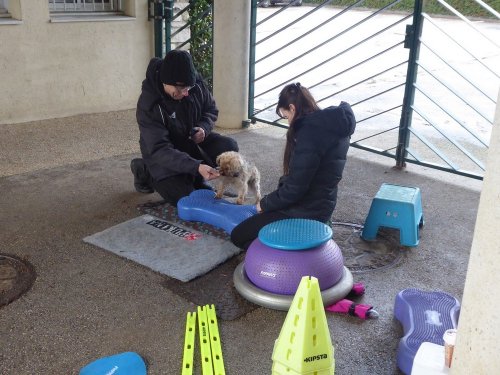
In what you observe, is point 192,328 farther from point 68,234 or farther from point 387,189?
point 387,189

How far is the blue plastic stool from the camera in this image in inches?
153

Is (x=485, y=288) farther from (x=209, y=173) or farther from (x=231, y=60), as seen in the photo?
(x=231, y=60)

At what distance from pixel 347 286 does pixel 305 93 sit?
1.15 metres

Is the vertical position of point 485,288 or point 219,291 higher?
point 485,288

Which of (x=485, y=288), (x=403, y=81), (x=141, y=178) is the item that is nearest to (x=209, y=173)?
(x=141, y=178)

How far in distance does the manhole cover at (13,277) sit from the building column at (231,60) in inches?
154

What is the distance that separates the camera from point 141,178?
4.71 m

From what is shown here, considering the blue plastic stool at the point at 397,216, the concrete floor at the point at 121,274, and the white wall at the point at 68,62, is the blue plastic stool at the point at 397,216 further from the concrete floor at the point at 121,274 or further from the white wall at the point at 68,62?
the white wall at the point at 68,62

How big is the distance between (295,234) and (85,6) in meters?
5.89

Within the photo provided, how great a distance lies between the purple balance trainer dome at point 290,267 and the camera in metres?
3.02

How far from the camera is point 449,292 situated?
336 cm

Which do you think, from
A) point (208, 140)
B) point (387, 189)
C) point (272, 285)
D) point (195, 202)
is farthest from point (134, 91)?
point (272, 285)

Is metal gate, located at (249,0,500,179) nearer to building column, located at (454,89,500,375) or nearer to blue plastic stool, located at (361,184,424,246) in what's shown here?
blue plastic stool, located at (361,184,424,246)

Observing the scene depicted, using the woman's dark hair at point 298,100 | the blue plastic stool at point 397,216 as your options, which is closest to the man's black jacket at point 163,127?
the woman's dark hair at point 298,100
